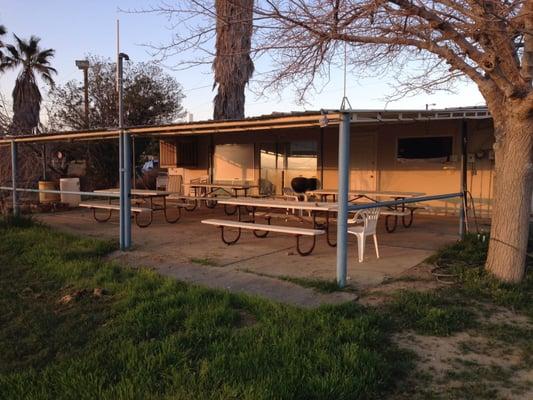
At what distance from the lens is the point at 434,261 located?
21.9 feet

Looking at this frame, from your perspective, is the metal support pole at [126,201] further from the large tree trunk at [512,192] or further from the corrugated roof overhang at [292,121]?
the large tree trunk at [512,192]

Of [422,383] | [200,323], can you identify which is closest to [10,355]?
[200,323]

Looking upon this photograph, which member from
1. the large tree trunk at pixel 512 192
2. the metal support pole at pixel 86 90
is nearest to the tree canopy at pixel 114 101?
the metal support pole at pixel 86 90

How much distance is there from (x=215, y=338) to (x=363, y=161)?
9105 millimetres

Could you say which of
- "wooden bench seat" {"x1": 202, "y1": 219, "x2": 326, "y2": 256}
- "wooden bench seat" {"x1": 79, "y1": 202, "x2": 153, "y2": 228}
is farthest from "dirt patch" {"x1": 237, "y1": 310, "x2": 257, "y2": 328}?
"wooden bench seat" {"x1": 79, "y1": 202, "x2": 153, "y2": 228}

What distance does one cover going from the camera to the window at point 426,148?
11258mm

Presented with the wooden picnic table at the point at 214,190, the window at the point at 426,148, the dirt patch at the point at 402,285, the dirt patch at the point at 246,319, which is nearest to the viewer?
the dirt patch at the point at 246,319

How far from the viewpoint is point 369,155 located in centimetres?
1243

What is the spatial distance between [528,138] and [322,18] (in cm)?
268

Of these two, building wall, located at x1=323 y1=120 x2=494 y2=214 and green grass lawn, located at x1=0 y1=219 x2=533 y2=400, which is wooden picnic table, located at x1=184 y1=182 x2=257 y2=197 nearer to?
building wall, located at x1=323 y1=120 x2=494 y2=214

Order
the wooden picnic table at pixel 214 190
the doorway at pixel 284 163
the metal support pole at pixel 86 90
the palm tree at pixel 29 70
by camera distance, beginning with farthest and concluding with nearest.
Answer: the palm tree at pixel 29 70 → the metal support pole at pixel 86 90 → the wooden picnic table at pixel 214 190 → the doorway at pixel 284 163

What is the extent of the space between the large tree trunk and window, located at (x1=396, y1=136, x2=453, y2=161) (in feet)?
18.9

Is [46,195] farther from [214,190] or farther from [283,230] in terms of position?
[283,230]

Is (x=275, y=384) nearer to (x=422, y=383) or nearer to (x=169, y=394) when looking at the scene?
(x=169, y=394)
